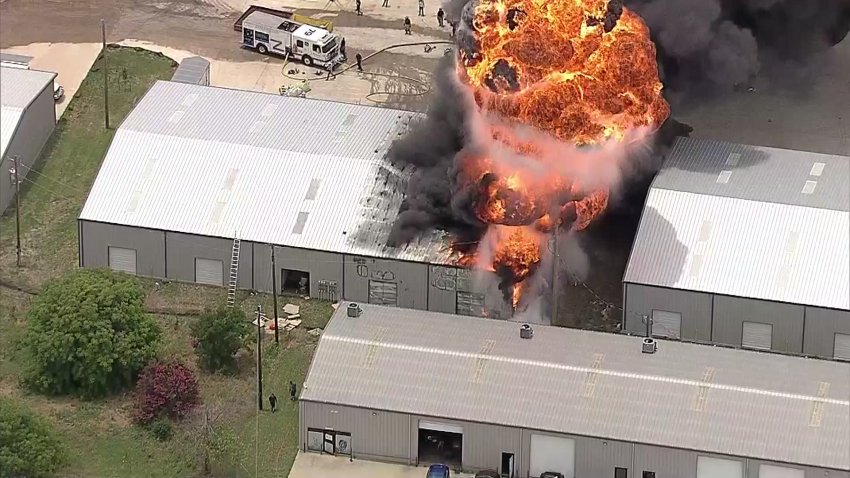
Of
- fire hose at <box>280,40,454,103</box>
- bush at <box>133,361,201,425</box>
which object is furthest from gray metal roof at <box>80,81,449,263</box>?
fire hose at <box>280,40,454,103</box>

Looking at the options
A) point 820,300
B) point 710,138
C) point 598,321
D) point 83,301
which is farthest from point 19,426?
point 710,138

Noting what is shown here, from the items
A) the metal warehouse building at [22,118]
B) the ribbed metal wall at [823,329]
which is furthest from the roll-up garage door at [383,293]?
the metal warehouse building at [22,118]

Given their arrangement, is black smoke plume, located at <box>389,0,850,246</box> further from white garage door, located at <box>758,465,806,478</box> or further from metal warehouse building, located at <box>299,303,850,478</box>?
white garage door, located at <box>758,465,806,478</box>

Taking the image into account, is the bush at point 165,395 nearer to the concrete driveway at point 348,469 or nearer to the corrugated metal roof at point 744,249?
the concrete driveway at point 348,469

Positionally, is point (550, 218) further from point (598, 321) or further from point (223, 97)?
point (223, 97)

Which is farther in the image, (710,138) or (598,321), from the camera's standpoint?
(710,138)

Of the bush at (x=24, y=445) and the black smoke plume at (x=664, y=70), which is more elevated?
the black smoke plume at (x=664, y=70)

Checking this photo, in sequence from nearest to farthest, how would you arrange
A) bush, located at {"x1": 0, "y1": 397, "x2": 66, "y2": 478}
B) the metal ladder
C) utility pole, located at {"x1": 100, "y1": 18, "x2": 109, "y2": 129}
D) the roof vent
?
bush, located at {"x1": 0, "y1": 397, "x2": 66, "y2": 478} → the roof vent → the metal ladder → utility pole, located at {"x1": 100, "y1": 18, "x2": 109, "y2": 129}
